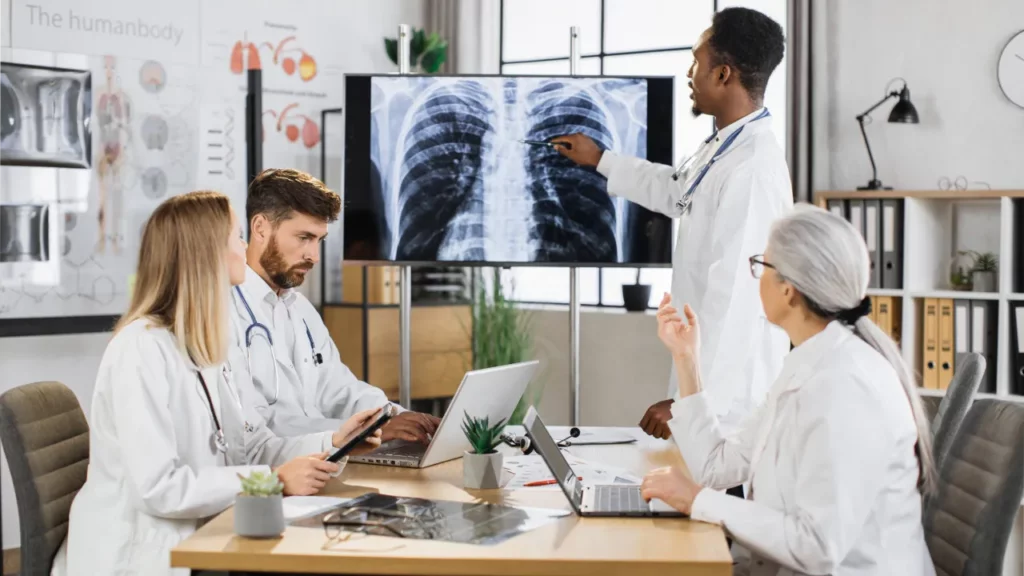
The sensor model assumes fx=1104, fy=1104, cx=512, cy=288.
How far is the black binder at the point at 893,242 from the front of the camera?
13.9 feet

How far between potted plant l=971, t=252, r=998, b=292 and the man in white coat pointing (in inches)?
59.2

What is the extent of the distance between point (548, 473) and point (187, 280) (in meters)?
0.82

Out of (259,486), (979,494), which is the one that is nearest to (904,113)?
(979,494)

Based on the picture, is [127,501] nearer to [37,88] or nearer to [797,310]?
[797,310]

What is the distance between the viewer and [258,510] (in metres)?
1.71

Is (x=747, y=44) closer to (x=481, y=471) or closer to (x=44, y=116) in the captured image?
(x=481, y=471)

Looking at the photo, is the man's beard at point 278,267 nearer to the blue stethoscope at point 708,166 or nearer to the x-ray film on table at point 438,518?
the x-ray film on table at point 438,518

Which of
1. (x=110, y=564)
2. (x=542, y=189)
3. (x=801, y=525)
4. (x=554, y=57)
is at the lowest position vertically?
(x=110, y=564)

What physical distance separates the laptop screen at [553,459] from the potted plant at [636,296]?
10.2 ft

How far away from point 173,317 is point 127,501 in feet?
1.15

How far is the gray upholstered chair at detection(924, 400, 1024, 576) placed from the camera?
1949mm

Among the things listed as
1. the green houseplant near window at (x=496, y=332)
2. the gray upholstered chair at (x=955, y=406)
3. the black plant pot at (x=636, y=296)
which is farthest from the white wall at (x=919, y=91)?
the gray upholstered chair at (x=955, y=406)

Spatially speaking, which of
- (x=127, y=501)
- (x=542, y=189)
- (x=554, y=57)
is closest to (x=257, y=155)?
(x=542, y=189)

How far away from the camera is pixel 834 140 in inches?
184
